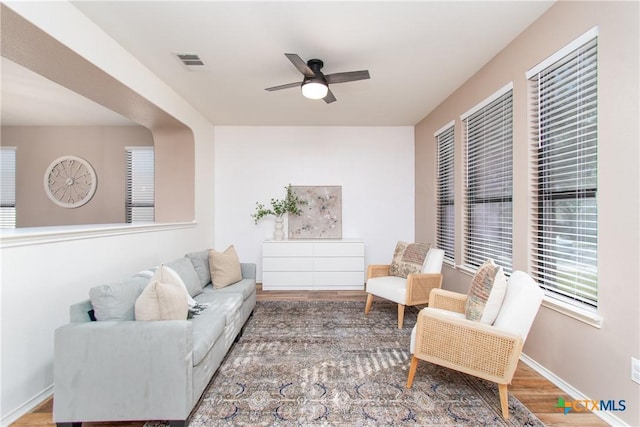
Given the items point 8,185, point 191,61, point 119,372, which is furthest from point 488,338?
point 8,185

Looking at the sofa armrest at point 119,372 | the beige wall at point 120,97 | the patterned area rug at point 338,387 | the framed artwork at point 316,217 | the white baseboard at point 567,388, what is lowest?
the patterned area rug at point 338,387

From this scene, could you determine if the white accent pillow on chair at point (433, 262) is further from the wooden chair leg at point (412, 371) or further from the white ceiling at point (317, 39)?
the white ceiling at point (317, 39)

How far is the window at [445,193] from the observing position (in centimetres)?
378

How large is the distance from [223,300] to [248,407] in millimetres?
1000

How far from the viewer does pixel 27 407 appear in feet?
5.89

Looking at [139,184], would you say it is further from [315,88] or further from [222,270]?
[315,88]

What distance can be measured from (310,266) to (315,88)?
2753 millimetres

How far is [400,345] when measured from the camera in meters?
2.68

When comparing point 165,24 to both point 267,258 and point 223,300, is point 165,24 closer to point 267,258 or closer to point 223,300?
point 223,300

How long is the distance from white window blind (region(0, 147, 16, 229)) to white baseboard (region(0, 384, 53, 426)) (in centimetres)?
449

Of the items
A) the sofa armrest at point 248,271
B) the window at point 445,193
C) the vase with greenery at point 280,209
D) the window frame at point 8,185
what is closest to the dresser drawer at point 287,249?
the vase with greenery at point 280,209

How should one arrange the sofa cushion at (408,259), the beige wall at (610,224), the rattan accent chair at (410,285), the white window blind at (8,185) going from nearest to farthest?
the beige wall at (610,224), the rattan accent chair at (410,285), the sofa cushion at (408,259), the white window blind at (8,185)

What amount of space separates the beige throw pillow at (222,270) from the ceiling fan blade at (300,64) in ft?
6.78

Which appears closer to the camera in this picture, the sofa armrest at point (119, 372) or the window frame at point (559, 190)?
the sofa armrest at point (119, 372)
